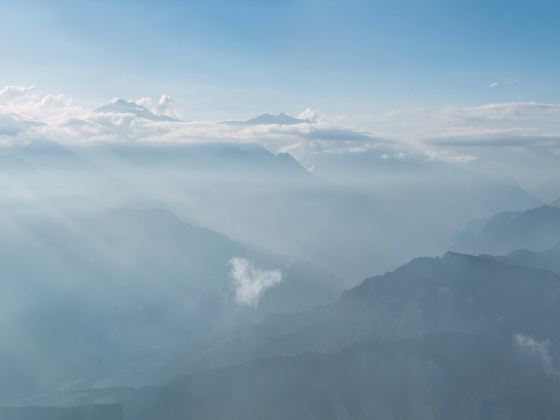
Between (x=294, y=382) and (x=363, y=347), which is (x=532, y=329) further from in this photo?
(x=294, y=382)

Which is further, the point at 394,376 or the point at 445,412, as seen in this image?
the point at 394,376

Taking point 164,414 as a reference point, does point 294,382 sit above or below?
above

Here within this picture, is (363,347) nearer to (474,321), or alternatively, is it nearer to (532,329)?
(474,321)

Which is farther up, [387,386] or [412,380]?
[412,380]

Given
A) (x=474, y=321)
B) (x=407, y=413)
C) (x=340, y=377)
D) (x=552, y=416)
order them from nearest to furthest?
(x=552, y=416)
(x=407, y=413)
(x=340, y=377)
(x=474, y=321)

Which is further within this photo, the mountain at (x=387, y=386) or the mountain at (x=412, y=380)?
the mountain at (x=412, y=380)

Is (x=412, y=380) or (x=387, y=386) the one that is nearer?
(x=412, y=380)

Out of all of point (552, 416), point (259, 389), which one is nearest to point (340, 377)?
point (259, 389)

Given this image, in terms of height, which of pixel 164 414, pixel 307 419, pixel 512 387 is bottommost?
pixel 164 414

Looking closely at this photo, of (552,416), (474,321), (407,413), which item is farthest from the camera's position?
(474,321)

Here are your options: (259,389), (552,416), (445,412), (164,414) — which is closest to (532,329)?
(552,416)

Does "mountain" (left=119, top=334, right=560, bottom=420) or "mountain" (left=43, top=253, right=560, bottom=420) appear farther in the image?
"mountain" (left=43, top=253, right=560, bottom=420)
